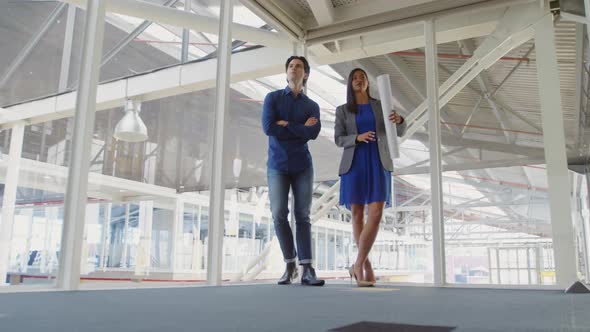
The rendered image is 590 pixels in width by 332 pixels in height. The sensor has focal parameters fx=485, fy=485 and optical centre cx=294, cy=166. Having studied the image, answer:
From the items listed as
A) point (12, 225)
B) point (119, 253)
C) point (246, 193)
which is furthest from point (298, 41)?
point (12, 225)

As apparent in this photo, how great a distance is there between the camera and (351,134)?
3.03 meters

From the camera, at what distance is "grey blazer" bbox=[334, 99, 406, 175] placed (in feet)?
9.62

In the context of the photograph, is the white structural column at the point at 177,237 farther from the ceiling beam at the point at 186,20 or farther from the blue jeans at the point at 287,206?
the ceiling beam at the point at 186,20


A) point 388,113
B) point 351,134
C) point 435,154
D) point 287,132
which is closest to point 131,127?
point 287,132

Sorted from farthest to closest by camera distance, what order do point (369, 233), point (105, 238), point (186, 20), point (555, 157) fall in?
point (186, 20), point (555, 157), point (369, 233), point (105, 238)

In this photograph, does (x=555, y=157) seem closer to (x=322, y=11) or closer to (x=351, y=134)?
(x=351, y=134)

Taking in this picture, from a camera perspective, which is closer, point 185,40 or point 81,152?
point 81,152

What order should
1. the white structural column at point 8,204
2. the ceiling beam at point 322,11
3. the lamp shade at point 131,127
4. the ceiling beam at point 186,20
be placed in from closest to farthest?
the white structural column at point 8,204, the lamp shade at point 131,127, the ceiling beam at point 186,20, the ceiling beam at point 322,11

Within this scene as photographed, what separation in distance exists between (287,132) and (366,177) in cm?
55

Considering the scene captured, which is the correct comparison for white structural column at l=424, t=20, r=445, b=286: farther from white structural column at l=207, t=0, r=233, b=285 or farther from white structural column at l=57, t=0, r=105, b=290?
white structural column at l=57, t=0, r=105, b=290

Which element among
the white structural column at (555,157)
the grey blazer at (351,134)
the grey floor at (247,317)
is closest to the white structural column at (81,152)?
the grey floor at (247,317)

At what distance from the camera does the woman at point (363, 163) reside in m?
2.84

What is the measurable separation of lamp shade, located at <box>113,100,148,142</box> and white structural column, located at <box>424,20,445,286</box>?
6.38ft

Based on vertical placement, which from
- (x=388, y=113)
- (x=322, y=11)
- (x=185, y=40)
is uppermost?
(x=322, y=11)
